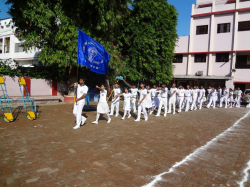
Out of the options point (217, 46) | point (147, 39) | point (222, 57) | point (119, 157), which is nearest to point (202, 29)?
point (217, 46)


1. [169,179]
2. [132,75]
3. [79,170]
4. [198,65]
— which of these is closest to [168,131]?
[169,179]

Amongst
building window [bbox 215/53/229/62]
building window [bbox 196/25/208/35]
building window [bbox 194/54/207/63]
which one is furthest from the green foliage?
building window [bbox 215/53/229/62]

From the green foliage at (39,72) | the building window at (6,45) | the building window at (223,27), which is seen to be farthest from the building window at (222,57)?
the building window at (6,45)

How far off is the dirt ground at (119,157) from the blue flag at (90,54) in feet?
9.28

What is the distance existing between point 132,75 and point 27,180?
1590 cm

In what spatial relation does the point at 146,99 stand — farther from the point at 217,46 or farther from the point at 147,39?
the point at 217,46

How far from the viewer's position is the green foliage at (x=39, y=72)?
13.4 meters

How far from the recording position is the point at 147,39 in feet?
58.6

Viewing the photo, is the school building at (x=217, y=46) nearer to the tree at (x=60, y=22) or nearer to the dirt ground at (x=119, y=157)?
the tree at (x=60, y=22)

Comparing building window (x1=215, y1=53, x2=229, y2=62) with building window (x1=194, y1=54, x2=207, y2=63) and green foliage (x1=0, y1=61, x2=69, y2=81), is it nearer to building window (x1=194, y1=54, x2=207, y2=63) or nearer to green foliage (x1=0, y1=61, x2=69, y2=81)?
building window (x1=194, y1=54, x2=207, y2=63)

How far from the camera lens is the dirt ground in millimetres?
3467

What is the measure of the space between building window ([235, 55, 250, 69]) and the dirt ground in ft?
62.6

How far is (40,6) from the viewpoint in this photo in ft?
38.7

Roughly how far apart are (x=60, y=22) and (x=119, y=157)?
11.0 metres
